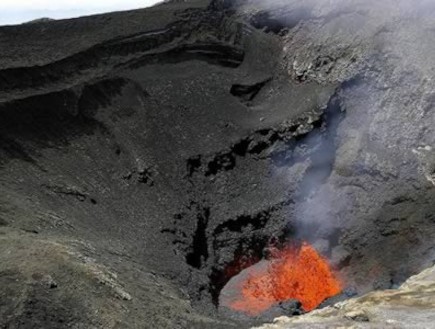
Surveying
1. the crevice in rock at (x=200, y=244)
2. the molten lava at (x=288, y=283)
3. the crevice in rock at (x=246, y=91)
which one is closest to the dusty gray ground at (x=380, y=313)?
the molten lava at (x=288, y=283)

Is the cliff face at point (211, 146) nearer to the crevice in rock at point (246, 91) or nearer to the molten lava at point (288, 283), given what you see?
the crevice in rock at point (246, 91)

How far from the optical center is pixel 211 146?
28250 millimetres

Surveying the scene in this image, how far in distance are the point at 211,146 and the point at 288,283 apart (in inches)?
290

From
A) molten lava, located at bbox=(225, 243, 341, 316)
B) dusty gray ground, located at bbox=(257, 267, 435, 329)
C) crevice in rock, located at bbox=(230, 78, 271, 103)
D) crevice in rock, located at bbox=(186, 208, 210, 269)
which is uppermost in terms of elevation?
crevice in rock, located at bbox=(230, 78, 271, 103)

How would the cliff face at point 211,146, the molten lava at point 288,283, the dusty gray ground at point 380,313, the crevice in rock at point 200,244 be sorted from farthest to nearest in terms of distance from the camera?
the crevice in rock at point 200,244, the molten lava at point 288,283, the cliff face at point 211,146, the dusty gray ground at point 380,313

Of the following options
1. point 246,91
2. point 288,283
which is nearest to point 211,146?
point 246,91

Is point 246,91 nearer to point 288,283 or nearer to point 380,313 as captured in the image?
point 288,283

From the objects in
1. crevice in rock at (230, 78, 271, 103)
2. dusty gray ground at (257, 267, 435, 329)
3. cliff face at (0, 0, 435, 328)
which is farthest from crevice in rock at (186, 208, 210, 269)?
dusty gray ground at (257, 267, 435, 329)

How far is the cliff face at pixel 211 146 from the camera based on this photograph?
22.3 m

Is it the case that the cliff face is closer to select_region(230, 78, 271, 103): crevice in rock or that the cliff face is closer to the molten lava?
select_region(230, 78, 271, 103): crevice in rock

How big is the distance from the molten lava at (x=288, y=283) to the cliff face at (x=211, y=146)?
0.70 metres

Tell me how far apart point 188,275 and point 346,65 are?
43.0 ft

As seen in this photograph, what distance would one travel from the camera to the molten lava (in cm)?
2317

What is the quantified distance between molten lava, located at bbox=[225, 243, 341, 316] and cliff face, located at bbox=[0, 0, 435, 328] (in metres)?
0.70
